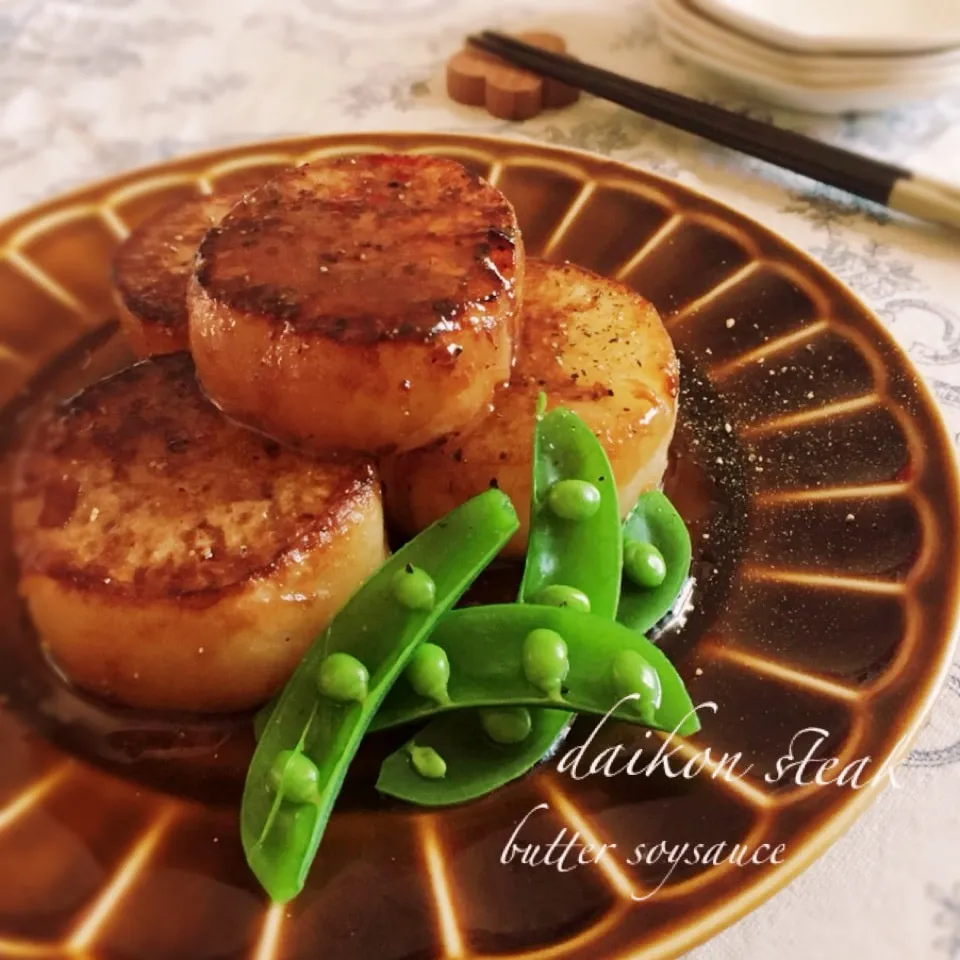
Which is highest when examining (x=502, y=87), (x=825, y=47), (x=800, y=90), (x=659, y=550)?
(x=825, y=47)

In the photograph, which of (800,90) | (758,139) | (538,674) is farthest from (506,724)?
(800,90)

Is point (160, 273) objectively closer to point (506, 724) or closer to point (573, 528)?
point (573, 528)

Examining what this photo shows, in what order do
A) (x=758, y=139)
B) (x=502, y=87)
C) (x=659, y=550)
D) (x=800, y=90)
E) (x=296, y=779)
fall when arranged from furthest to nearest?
(x=502, y=87) → (x=800, y=90) → (x=758, y=139) → (x=659, y=550) → (x=296, y=779)

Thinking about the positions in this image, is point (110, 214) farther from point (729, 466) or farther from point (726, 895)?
point (726, 895)

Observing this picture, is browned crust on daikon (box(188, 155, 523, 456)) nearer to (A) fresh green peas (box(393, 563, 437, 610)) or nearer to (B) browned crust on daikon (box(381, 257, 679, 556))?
(B) browned crust on daikon (box(381, 257, 679, 556))

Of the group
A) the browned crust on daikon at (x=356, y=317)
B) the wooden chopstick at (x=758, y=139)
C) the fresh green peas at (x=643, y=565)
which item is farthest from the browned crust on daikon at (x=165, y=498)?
the wooden chopstick at (x=758, y=139)

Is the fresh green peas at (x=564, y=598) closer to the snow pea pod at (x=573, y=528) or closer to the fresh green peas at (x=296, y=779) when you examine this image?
the snow pea pod at (x=573, y=528)

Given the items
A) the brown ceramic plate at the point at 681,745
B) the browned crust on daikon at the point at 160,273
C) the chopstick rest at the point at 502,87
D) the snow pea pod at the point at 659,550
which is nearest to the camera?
the brown ceramic plate at the point at 681,745
